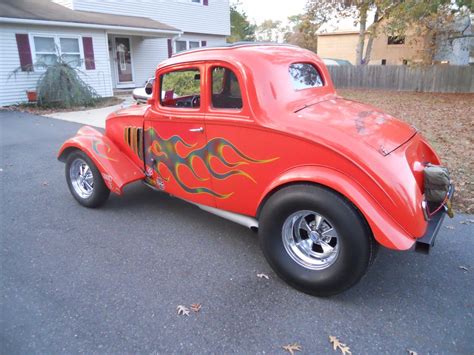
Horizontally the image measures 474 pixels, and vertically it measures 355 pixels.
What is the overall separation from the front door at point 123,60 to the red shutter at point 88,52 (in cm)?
278

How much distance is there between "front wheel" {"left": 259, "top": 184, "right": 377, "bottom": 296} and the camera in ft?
8.94

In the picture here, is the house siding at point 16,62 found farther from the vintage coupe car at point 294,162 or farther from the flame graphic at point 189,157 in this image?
the vintage coupe car at point 294,162

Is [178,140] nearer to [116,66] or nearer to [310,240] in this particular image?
[310,240]

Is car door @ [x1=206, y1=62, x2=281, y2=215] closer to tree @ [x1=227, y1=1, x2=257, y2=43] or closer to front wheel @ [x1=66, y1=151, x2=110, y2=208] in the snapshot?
front wheel @ [x1=66, y1=151, x2=110, y2=208]

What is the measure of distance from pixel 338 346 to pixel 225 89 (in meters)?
2.68

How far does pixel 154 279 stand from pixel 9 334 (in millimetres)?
1127

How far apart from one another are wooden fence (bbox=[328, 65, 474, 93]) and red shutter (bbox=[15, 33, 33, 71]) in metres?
15.2

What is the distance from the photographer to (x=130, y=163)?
14.8 ft

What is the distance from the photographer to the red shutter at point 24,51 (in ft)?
44.7

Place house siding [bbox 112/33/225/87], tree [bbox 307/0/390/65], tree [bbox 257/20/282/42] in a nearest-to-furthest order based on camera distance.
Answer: house siding [bbox 112/33/225/87]
tree [bbox 307/0/390/65]
tree [bbox 257/20/282/42]

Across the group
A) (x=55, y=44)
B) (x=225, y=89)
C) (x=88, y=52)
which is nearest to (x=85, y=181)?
(x=225, y=89)

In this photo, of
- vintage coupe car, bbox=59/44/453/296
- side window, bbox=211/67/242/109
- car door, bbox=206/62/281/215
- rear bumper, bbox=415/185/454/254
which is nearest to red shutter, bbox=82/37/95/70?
vintage coupe car, bbox=59/44/453/296

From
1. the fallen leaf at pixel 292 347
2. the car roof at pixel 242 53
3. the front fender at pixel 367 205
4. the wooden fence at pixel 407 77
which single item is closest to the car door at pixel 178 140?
the car roof at pixel 242 53

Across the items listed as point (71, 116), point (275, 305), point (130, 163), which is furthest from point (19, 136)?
point (275, 305)
